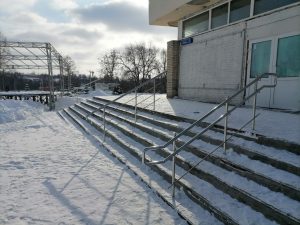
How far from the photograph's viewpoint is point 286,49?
24.0ft

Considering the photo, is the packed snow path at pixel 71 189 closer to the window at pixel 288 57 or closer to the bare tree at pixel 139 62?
the window at pixel 288 57

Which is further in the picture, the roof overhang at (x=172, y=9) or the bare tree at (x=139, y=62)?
the bare tree at (x=139, y=62)

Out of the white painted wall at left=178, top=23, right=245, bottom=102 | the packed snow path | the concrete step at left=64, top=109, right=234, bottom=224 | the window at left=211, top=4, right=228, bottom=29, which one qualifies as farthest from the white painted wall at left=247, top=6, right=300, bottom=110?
the packed snow path

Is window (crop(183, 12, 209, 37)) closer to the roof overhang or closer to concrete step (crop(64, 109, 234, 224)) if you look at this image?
the roof overhang

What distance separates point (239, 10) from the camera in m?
9.00

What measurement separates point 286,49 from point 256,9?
1724 mm

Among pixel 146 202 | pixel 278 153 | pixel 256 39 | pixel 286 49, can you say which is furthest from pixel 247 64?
pixel 146 202

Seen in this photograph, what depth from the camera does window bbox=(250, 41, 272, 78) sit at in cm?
795

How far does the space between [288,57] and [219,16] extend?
140 inches

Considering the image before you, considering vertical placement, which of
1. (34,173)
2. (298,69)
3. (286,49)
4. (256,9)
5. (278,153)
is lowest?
(34,173)

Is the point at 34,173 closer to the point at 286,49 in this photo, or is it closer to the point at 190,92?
the point at 286,49

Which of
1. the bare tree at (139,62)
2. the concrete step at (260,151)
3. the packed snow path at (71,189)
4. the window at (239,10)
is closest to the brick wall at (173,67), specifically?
the window at (239,10)

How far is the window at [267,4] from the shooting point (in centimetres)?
741

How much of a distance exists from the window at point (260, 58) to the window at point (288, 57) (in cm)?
40
